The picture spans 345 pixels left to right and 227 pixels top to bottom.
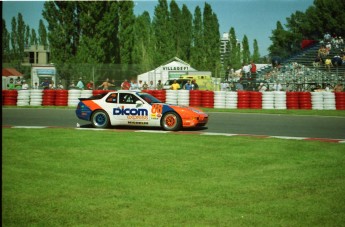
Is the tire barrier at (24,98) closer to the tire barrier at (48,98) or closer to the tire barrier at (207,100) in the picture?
the tire barrier at (48,98)

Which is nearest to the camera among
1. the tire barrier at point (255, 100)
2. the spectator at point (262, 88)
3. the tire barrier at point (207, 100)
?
the tire barrier at point (255, 100)

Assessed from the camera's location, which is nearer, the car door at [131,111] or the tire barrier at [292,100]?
the car door at [131,111]

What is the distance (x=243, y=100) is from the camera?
72.4ft

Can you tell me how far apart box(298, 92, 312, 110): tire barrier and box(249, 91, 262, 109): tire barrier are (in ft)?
5.80

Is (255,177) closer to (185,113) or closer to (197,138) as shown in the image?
(197,138)

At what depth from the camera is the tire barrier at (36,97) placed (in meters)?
23.5

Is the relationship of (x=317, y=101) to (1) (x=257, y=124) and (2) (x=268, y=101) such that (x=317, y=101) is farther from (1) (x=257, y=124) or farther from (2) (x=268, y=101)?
(1) (x=257, y=124)

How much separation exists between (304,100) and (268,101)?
1.58 m

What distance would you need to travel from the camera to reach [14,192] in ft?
20.2

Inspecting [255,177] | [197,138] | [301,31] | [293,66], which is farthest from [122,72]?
[301,31]

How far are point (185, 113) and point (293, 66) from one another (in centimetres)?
1729

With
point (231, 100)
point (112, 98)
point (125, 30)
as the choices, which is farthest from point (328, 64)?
point (125, 30)

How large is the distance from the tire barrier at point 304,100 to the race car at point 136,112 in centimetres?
922

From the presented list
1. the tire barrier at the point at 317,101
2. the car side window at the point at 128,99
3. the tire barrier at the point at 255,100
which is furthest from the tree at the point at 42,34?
the car side window at the point at 128,99
